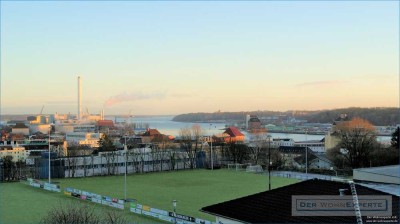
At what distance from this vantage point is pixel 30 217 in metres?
16.7

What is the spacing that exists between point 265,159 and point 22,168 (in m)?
18.9

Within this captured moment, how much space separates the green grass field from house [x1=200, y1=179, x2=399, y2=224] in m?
4.86

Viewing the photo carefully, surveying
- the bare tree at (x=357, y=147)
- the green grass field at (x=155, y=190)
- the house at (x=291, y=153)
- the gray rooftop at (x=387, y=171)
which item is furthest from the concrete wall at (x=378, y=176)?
the house at (x=291, y=153)

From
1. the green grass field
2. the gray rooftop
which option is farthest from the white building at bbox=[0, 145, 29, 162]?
the gray rooftop

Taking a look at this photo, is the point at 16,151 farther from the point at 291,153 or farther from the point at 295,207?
the point at 295,207

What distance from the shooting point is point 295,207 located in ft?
34.4

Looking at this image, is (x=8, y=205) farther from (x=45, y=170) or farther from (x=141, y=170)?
(x=141, y=170)

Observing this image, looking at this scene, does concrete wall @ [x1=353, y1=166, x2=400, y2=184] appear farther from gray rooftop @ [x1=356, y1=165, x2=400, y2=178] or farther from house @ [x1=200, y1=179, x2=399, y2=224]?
house @ [x1=200, y1=179, x2=399, y2=224]

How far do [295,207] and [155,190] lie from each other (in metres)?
14.2

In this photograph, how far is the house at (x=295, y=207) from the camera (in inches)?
386

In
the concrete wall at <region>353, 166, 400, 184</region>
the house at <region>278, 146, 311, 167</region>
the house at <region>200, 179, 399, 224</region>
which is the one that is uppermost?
the house at <region>200, 179, 399, 224</region>

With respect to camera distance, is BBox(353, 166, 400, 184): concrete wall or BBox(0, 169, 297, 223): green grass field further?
BBox(353, 166, 400, 184): concrete wall

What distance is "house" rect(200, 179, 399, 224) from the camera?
9.80 meters

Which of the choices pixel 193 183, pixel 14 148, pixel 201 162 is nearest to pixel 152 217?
pixel 193 183
